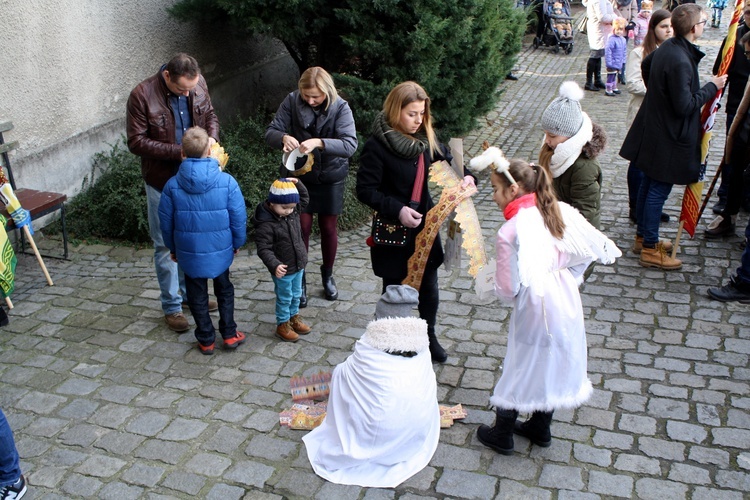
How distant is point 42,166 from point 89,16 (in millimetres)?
1600

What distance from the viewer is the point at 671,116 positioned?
19.7 ft

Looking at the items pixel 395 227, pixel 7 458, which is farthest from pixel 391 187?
pixel 7 458

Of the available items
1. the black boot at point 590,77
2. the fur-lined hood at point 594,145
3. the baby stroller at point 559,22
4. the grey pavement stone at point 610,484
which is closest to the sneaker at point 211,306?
the fur-lined hood at point 594,145

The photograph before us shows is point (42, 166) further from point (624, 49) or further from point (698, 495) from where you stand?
point (624, 49)

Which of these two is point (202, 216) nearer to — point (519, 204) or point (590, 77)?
point (519, 204)

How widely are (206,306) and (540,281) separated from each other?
2.45 metres

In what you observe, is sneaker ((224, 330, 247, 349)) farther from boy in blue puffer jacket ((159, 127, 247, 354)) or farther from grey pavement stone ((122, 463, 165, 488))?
grey pavement stone ((122, 463, 165, 488))

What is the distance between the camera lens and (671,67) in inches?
227

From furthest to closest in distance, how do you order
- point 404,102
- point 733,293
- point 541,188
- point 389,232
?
1. point 733,293
2. point 389,232
3. point 404,102
4. point 541,188

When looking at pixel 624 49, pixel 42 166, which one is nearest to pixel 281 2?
pixel 42 166

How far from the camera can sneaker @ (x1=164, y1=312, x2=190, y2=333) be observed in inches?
217

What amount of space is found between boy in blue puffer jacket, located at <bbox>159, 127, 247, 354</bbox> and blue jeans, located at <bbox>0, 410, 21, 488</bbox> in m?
1.57

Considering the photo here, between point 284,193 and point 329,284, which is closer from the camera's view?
point 284,193

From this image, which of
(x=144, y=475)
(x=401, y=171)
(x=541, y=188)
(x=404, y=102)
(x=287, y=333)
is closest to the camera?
(x=541, y=188)
